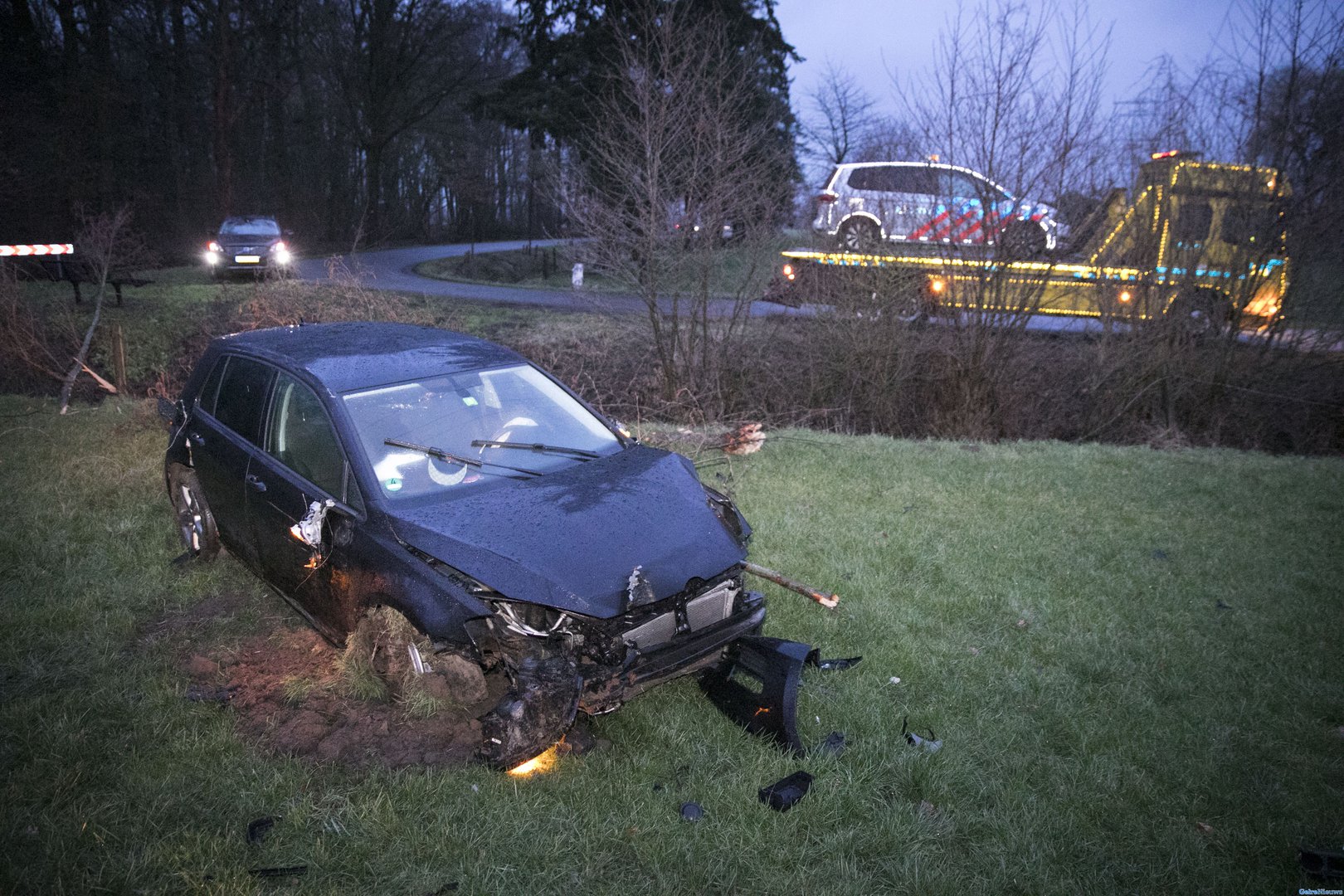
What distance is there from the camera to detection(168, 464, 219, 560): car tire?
5227 mm

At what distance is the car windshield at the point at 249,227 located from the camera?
19016mm

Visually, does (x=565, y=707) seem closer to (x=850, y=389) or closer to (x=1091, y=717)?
(x=1091, y=717)

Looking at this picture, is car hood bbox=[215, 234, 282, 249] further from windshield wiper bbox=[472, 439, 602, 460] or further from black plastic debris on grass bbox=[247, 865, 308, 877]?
black plastic debris on grass bbox=[247, 865, 308, 877]

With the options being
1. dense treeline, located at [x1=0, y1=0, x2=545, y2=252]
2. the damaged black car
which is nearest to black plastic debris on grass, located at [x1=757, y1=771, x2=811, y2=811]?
the damaged black car

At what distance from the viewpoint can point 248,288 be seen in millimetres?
15094

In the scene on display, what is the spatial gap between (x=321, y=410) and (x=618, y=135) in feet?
24.3

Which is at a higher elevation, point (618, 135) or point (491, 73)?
point (491, 73)

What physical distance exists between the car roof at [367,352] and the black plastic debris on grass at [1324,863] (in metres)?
4.29

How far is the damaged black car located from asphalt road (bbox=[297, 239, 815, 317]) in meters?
5.99

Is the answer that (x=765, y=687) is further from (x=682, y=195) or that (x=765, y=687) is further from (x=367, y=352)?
(x=682, y=195)

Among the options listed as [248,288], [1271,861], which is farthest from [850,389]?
[248,288]

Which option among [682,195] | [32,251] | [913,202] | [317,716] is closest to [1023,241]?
[913,202]

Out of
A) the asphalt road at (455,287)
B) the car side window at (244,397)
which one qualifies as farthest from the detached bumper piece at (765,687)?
the asphalt road at (455,287)

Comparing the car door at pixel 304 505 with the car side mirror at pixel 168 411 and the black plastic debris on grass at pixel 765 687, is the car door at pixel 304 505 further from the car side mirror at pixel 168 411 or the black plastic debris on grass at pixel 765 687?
the black plastic debris on grass at pixel 765 687
